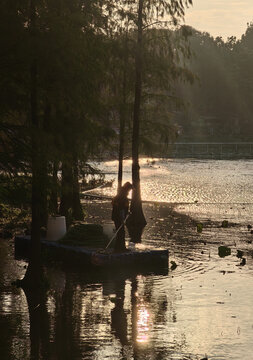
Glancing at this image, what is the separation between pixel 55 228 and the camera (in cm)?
2192

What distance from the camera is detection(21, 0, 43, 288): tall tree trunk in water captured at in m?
15.9

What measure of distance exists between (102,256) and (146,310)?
4.32 metres

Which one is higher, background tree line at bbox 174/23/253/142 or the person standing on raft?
background tree line at bbox 174/23/253/142

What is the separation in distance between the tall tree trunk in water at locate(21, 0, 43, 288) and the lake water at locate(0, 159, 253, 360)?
0.45m

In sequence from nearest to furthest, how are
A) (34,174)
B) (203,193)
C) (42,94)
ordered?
(34,174) < (42,94) < (203,193)

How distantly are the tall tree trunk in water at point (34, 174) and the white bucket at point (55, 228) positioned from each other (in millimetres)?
4815

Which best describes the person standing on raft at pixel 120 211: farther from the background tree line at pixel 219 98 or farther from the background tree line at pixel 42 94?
the background tree line at pixel 219 98

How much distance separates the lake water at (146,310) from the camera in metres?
12.2

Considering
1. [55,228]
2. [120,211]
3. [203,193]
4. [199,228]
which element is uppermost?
[120,211]

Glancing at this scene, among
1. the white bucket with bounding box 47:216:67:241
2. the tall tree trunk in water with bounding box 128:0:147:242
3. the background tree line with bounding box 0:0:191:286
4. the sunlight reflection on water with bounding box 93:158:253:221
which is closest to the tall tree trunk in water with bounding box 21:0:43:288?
the background tree line with bounding box 0:0:191:286

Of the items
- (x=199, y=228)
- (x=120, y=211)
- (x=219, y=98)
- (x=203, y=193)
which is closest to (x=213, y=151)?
(x=219, y=98)

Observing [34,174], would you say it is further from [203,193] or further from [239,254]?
[203,193]

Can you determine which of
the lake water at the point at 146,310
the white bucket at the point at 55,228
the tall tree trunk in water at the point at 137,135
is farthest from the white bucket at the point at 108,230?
the tall tree trunk in water at the point at 137,135

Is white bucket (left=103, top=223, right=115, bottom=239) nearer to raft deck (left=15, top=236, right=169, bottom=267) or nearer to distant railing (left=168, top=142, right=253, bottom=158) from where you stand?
raft deck (left=15, top=236, right=169, bottom=267)
